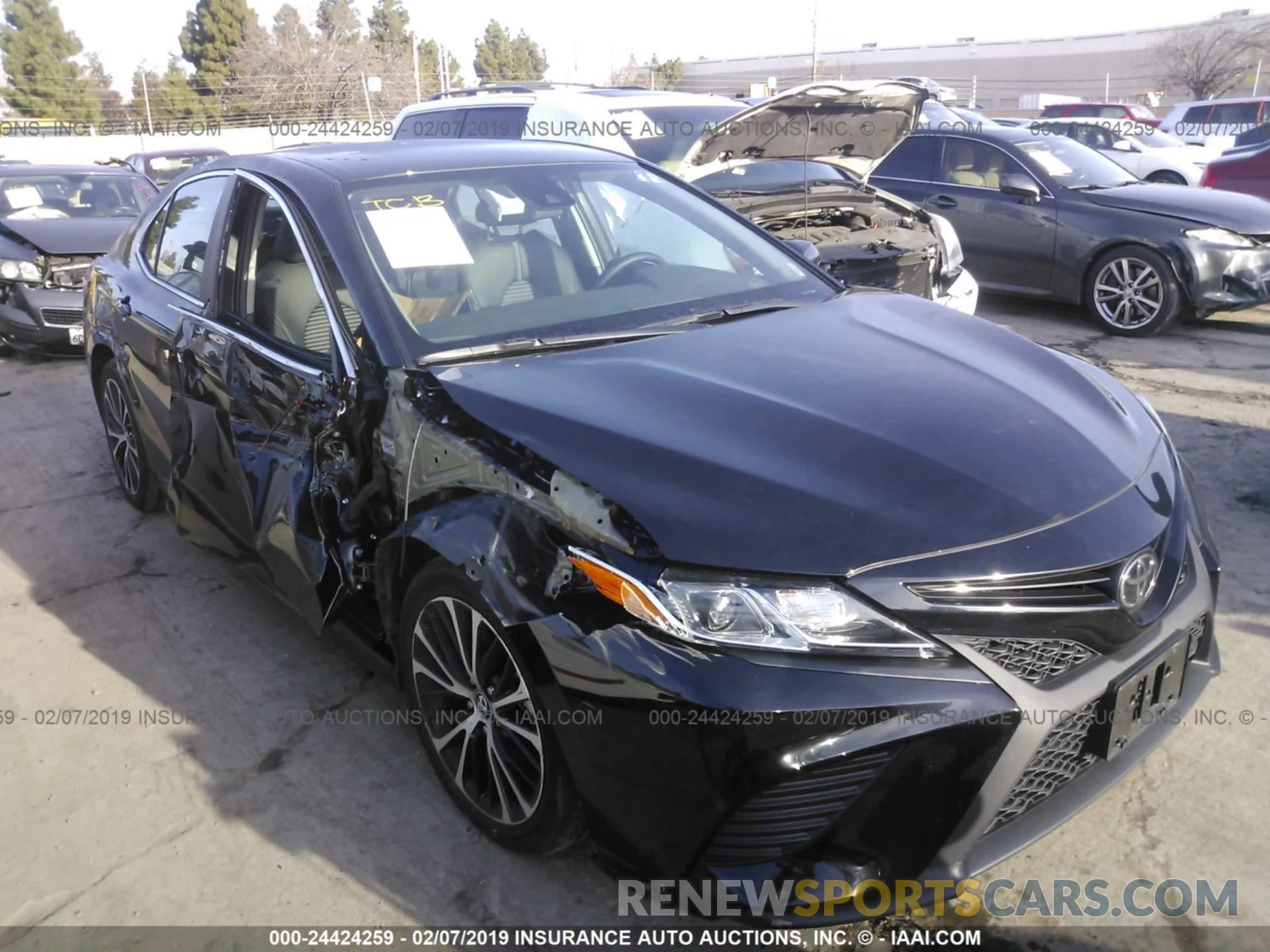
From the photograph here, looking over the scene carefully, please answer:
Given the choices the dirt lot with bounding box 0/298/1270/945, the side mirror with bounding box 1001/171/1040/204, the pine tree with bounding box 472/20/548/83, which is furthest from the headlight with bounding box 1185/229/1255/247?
the pine tree with bounding box 472/20/548/83

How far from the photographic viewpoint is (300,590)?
122 inches

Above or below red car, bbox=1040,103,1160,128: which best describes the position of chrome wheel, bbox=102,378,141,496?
below

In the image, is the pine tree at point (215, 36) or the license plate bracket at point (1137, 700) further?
the pine tree at point (215, 36)

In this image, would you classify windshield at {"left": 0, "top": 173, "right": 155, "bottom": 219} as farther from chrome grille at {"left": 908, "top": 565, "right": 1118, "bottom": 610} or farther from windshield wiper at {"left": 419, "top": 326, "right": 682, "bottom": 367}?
chrome grille at {"left": 908, "top": 565, "right": 1118, "bottom": 610}

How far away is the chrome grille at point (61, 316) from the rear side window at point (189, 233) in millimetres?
4457

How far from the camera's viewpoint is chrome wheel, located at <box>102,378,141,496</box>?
15.5 ft

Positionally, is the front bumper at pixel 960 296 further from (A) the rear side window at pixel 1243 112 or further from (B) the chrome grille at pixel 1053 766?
(A) the rear side window at pixel 1243 112

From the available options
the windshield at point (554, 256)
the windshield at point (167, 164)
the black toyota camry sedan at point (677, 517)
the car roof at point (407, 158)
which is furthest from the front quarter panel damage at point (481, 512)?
the windshield at point (167, 164)

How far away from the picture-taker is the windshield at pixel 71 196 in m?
9.02

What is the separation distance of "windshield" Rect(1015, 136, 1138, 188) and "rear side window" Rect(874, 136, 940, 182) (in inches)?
28.4

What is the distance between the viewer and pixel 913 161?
8.96m

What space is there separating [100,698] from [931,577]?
9.56 feet

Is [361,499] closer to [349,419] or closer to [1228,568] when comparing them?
[349,419]

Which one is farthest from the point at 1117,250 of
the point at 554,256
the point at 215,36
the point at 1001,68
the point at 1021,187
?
the point at 1001,68
